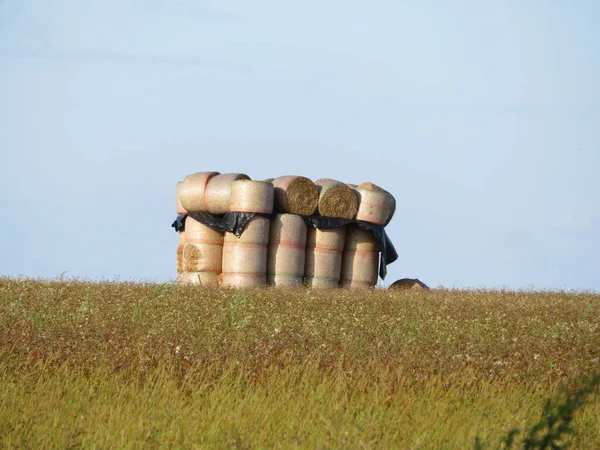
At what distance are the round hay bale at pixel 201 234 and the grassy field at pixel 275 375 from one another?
6017 mm

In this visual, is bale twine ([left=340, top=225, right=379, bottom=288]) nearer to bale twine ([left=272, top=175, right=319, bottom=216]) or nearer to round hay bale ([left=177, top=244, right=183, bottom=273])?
bale twine ([left=272, top=175, right=319, bottom=216])

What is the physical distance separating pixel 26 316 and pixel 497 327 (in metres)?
6.41

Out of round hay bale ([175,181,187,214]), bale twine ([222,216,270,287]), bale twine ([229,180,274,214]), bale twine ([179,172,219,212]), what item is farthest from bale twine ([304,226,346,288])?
round hay bale ([175,181,187,214])

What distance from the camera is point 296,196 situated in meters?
19.5

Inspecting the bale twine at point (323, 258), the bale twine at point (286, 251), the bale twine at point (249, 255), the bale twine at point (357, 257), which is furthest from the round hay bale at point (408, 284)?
the bale twine at point (249, 255)

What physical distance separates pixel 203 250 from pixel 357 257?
3563 mm

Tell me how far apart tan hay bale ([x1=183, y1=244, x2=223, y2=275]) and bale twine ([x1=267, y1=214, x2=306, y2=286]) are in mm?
1208

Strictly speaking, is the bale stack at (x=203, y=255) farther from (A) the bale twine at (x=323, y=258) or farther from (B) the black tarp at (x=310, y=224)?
(A) the bale twine at (x=323, y=258)

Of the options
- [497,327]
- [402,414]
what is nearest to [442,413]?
[402,414]

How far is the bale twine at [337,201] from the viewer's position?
Answer: 19.6 m

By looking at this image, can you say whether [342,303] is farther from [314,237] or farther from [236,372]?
[236,372]

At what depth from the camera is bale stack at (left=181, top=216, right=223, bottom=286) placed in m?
19.5

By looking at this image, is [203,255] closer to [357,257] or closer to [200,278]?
[200,278]

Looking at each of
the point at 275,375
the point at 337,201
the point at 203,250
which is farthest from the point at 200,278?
the point at 275,375
